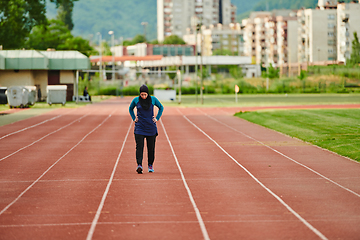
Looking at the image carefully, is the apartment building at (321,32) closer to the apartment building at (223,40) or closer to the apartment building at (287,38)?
the apartment building at (287,38)

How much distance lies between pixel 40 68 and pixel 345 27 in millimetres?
80787

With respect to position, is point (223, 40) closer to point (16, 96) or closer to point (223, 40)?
point (223, 40)

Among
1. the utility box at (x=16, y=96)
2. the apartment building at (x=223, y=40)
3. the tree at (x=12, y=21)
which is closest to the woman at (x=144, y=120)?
the utility box at (x=16, y=96)

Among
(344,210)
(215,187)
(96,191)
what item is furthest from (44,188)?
(344,210)

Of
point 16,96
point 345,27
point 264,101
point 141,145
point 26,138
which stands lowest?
point 26,138

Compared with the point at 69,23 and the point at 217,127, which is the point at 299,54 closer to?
the point at 69,23

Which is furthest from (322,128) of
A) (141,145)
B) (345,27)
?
(345,27)

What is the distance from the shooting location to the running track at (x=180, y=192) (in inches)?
284

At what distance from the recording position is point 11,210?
8375mm

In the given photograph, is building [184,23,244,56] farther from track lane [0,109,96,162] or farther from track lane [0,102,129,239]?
track lane [0,102,129,239]

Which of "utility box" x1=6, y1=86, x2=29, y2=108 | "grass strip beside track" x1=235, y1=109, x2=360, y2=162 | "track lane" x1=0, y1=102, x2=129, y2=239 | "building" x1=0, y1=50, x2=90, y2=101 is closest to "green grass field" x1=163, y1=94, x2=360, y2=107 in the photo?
"building" x1=0, y1=50, x2=90, y2=101

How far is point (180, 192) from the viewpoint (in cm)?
978

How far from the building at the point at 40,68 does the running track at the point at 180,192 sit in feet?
117

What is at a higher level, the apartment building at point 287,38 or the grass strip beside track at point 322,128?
the apartment building at point 287,38
